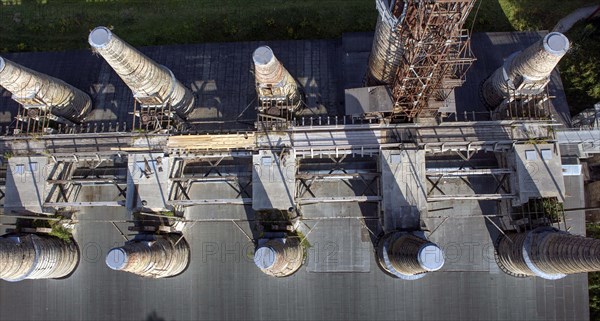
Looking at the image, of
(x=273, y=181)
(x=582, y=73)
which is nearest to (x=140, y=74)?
(x=273, y=181)

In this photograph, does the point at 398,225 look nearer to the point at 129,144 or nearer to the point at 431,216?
the point at 431,216

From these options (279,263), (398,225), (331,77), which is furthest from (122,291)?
(331,77)

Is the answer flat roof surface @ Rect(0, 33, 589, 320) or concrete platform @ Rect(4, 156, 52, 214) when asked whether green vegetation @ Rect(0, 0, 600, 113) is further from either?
concrete platform @ Rect(4, 156, 52, 214)

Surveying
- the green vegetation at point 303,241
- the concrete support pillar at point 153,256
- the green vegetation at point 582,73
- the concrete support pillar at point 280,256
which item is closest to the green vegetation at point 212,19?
the green vegetation at point 582,73

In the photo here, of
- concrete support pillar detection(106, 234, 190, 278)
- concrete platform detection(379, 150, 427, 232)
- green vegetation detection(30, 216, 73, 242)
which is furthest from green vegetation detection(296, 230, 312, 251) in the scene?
green vegetation detection(30, 216, 73, 242)

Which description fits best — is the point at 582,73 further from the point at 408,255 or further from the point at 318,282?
the point at 318,282
